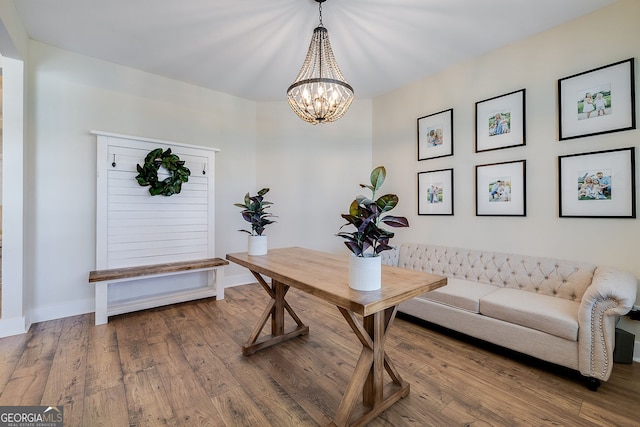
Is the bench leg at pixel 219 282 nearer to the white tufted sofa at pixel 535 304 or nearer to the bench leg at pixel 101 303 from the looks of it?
the bench leg at pixel 101 303

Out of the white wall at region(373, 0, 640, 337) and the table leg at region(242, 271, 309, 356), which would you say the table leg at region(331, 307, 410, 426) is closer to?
the table leg at region(242, 271, 309, 356)

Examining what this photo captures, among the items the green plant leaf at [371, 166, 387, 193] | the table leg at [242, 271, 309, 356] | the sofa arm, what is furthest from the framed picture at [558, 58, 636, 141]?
the table leg at [242, 271, 309, 356]

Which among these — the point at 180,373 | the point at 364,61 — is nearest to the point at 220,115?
the point at 364,61

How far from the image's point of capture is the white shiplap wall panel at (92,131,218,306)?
3193mm

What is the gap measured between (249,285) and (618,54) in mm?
4864

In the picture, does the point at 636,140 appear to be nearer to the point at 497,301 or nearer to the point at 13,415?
the point at 497,301

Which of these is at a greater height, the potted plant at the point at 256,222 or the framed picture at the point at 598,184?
the framed picture at the point at 598,184

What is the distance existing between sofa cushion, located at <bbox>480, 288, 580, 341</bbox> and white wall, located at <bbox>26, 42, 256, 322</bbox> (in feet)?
13.7

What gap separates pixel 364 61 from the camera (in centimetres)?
328

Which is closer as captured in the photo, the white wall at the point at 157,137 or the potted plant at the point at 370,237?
the potted plant at the point at 370,237

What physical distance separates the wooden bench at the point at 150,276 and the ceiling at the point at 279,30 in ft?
8.02

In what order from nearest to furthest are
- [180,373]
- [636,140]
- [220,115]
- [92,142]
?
[180,373]
[636,140]
[92,142]
[220,115]

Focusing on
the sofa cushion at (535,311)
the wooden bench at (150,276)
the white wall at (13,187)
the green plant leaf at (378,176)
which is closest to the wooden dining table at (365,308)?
the green plant leaf at (378,176)

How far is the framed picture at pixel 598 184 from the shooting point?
229cm
